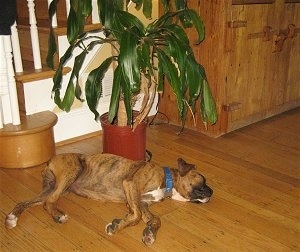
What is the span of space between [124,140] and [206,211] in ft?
2.17

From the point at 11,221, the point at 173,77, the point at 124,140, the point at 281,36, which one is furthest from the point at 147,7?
the point at 11,221

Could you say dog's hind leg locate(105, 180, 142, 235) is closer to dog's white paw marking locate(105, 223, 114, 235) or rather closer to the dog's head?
dog's white paw marking locate(105, 223, 114, 235)

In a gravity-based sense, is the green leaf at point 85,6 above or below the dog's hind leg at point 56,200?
above

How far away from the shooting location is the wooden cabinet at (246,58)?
2.56m

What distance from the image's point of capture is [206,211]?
180cm

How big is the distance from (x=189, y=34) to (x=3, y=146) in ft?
4.99

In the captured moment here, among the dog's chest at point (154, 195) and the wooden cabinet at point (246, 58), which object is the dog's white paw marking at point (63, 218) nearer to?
the dog's chest at point (154, 195)

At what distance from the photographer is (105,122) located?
7.28 ft

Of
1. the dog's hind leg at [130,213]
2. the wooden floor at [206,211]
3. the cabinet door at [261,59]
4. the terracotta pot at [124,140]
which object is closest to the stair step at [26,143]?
the wooden floor at [206,211]

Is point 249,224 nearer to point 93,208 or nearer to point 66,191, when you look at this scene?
point 93,208

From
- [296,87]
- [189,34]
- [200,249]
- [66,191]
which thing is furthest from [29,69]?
[296,87]

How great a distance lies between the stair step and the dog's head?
3.09ft

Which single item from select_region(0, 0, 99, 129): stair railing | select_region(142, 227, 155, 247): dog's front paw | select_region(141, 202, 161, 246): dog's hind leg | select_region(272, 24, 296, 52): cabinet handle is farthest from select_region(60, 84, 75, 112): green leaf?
select_region(272, 24, 296, 52): cabinet handle

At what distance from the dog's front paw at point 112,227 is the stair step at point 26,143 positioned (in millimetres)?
850
